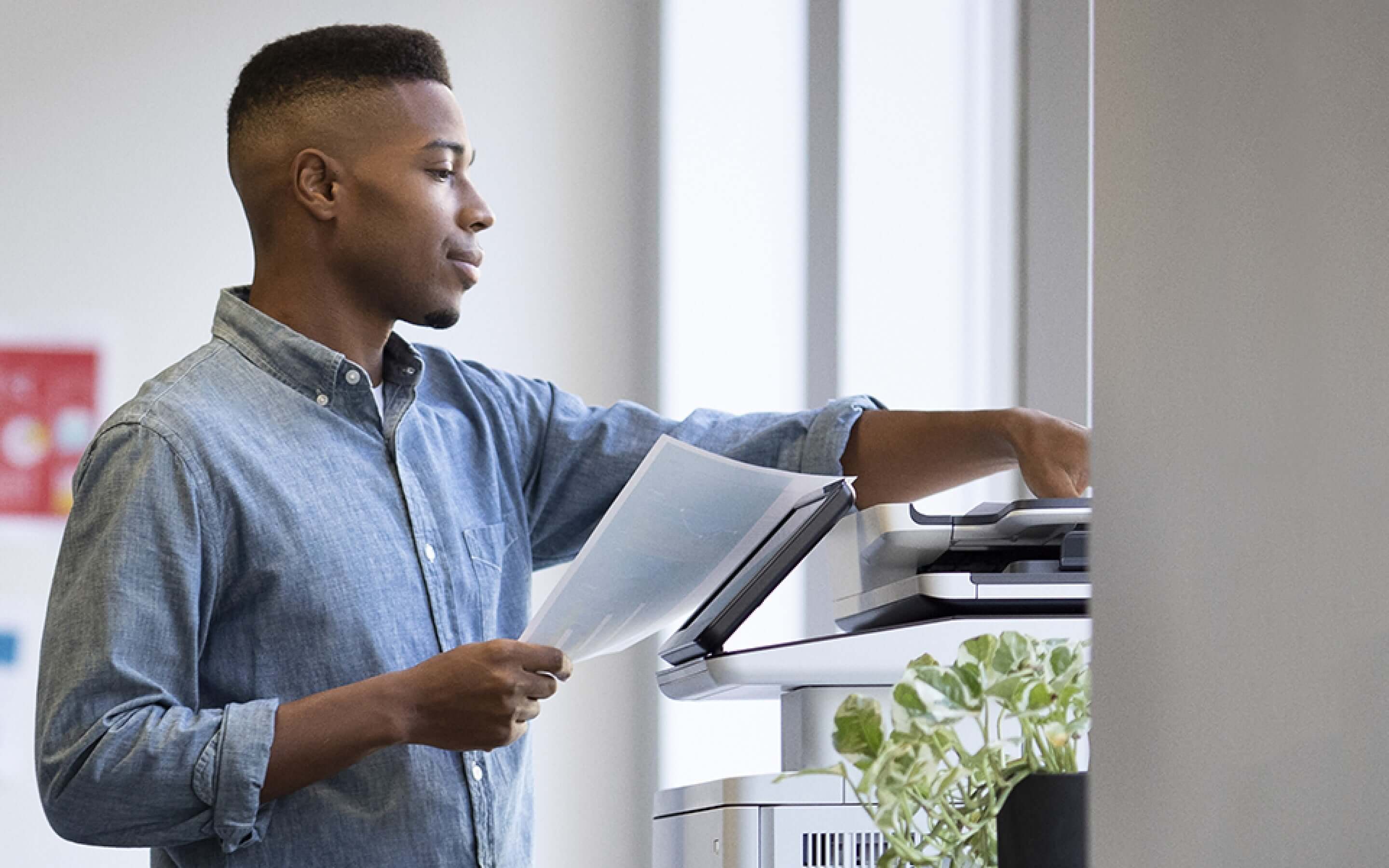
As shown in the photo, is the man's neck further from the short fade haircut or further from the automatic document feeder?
the automatic document feeder

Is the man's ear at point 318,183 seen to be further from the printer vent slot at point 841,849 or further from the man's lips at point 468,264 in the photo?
the printer vent slot at point 841,849

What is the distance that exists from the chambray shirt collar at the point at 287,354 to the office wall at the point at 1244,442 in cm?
91

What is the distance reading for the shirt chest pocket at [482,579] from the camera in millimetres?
1328

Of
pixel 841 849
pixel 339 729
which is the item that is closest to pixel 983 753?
pixel 841 849

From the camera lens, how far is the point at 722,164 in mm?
2557

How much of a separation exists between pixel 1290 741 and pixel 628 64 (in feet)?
7.54

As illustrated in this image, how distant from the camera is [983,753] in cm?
65

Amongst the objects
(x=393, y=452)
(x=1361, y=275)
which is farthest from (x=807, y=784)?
(x=1361, y=275)

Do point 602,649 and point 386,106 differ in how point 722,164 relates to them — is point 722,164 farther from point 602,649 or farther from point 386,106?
point 602,649

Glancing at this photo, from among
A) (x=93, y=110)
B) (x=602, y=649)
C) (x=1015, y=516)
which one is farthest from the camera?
(x=93, y=110)

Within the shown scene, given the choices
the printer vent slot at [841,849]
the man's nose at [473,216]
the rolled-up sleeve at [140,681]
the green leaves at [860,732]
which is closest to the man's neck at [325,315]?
the man's nose at [473,216]

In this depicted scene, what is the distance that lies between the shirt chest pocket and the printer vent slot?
0.43 meters

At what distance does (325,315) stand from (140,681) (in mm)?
411

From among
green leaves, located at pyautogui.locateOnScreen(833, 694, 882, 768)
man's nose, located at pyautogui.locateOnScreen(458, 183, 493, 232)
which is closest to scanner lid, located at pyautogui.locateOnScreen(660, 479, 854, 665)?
green leaves, located at pyautogui.locateOnScreen(833, 694, 882, 768)
